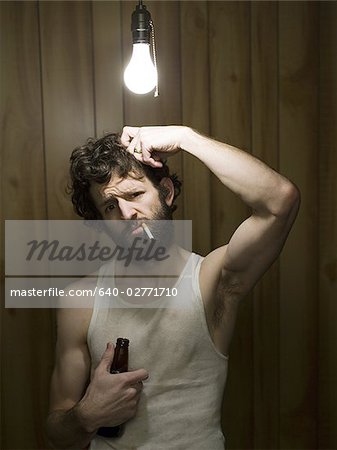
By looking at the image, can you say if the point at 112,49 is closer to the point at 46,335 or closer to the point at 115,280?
the point at 115,280

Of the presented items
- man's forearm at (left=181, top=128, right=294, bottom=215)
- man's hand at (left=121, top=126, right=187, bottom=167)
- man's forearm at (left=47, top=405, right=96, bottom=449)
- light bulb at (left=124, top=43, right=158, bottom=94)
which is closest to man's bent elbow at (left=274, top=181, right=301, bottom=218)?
man's forearm at (left=181, top=128, right=294, bottom=215)

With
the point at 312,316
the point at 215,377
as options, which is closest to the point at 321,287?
the point at 312,316

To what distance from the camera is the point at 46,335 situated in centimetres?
145

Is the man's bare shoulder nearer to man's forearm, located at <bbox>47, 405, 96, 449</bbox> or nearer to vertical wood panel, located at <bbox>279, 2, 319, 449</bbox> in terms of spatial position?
man's forearm, located at <bbox>47, 405, 96, 449</bbox>

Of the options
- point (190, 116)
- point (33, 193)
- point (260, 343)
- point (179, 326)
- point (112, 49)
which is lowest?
point (260, 343)

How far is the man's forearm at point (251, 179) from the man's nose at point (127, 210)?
0.18 metres

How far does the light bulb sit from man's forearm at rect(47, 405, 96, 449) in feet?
2.06

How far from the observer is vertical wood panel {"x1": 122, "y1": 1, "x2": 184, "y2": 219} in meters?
1.42

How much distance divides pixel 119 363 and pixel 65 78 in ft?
1.98

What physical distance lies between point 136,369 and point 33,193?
44cm

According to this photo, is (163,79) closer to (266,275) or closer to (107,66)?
(107,66)

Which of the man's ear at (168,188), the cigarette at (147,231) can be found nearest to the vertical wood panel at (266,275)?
the man's ear at (168,188)

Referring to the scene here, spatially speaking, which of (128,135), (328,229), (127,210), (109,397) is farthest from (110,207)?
(328,229)
